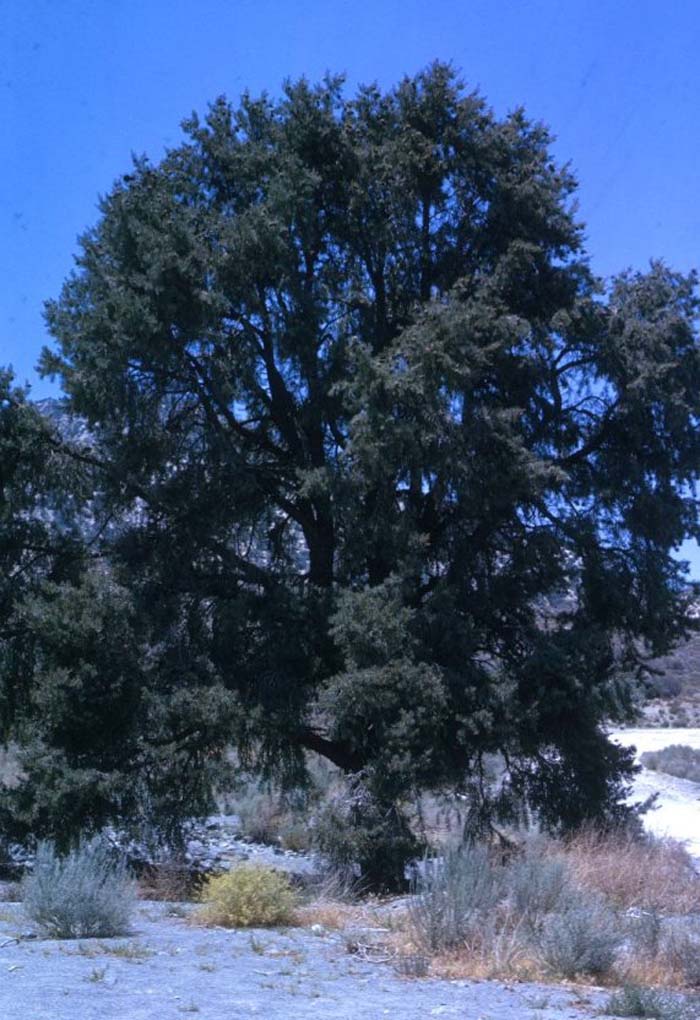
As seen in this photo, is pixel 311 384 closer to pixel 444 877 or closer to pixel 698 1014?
pixel 444 877

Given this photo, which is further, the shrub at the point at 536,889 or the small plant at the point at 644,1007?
the shrub at the point at 536,889

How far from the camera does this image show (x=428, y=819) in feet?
83.0

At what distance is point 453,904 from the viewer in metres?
10.4

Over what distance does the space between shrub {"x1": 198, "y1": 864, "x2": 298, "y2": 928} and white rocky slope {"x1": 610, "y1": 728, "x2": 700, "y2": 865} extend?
386 inches

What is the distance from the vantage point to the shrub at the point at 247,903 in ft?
39.5

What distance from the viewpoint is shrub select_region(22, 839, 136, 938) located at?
1095cm

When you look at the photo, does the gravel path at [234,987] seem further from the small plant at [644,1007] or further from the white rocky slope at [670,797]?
the white rocky slope at [670,797]

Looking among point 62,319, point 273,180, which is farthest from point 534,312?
point 62,319

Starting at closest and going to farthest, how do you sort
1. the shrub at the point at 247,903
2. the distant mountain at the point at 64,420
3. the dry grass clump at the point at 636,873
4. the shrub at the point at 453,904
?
the shrub at the point at 453,904 < the shrub at the point at 247,903 < the dry grass clump at the point at 636,873 < the distant mountain at the point at 64,420

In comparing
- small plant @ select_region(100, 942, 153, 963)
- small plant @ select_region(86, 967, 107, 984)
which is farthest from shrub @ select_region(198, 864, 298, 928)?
small plant @ select_region(86, 967, 107, 984)

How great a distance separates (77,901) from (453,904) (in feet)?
11.8

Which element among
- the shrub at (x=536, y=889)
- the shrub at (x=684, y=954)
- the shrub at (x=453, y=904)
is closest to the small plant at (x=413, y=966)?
the shrub at (x=453, y=904)

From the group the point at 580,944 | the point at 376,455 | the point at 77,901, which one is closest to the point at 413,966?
the point at 580,944

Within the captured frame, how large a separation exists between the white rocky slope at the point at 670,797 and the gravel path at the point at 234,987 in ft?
37.0
